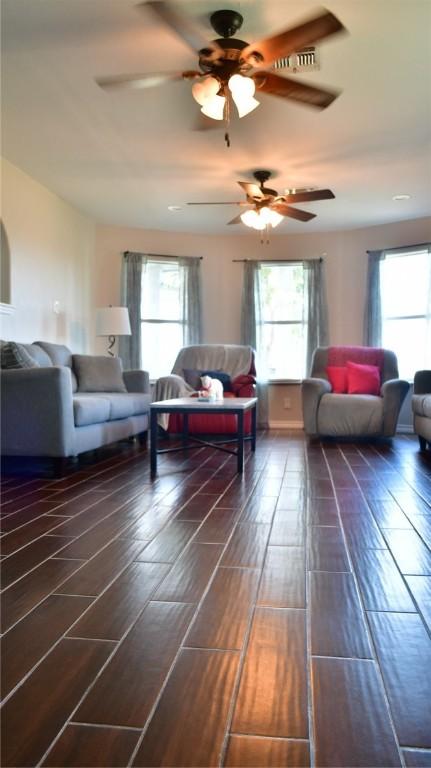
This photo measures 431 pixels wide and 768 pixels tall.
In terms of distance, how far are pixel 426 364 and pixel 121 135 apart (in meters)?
4.34

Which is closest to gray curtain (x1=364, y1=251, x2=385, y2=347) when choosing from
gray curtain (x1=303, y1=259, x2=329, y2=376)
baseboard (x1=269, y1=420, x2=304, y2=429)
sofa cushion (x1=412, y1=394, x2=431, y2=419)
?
gray curtain (x1=303, y1=259, x2=329, y2=376)

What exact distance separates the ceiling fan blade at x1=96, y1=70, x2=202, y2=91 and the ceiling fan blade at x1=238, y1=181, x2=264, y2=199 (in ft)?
4.84

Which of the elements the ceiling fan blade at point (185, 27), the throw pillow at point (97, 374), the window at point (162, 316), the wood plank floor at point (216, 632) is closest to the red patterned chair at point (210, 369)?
the throw pillow at point (97, 374)

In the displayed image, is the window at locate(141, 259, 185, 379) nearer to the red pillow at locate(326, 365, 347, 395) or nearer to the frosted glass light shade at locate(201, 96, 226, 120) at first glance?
the red pillow at locate(326, 365, 347, 395)

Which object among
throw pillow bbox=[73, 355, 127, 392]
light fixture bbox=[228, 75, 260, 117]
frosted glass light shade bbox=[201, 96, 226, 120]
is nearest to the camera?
light fixture bbox=[228, 75, 260, 117]

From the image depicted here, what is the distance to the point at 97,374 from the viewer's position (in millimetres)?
5176

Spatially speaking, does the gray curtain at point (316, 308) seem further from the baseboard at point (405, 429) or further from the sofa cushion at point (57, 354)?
the sofa cushion at point (57, 354)

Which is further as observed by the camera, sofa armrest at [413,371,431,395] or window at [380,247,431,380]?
window at [380,247,431,380]

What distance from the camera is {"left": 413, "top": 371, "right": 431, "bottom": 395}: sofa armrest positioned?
4914 millimetres

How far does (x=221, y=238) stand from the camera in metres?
7.02

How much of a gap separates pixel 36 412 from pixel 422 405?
123 inches

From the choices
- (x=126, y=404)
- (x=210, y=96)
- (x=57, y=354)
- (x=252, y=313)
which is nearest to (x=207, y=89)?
(x=210, y=96)

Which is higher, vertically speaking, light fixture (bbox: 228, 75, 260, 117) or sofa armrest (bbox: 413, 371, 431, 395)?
light fixture (bbox: 228, 75, 260, 117)

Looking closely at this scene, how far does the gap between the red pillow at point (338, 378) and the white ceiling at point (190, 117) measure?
1755 mm
